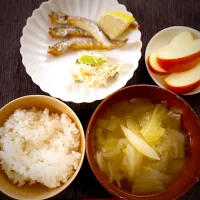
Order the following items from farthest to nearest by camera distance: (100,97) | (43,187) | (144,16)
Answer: (144,16)
(100,97)
(43,187)

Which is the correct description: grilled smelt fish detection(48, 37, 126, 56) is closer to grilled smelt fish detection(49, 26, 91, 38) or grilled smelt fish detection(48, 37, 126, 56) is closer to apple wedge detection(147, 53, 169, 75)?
grilled smelt fish detection(49, 26, 91, 38)

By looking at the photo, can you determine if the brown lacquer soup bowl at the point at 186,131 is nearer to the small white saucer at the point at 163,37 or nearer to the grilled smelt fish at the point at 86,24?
the small white saucer at the point at 163,37

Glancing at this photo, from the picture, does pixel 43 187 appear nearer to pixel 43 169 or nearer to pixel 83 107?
pixel 43 169

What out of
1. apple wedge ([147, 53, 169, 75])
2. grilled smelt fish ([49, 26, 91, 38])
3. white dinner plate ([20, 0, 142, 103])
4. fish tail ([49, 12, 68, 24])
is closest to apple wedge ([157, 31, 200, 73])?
apple wedge ([147, 53, 169, 75])

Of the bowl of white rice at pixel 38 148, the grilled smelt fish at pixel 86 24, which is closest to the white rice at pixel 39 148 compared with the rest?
the bowl of white rice at pixel 38 148

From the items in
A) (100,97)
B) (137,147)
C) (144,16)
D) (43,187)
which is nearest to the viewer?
(137,147)

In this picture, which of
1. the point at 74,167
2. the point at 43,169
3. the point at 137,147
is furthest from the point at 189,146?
the point at 43,169

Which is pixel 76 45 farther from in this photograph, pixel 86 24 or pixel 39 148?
pixel 39 148
